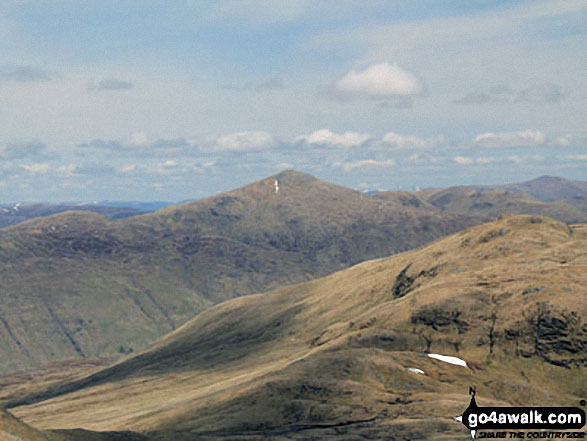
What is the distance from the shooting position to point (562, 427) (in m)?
131

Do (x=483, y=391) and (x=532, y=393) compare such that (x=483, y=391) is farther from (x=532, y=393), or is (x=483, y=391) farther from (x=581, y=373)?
(x=581, y=373)

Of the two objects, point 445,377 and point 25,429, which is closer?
point 25,429

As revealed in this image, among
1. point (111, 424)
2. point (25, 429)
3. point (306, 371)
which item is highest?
point (25, 429)

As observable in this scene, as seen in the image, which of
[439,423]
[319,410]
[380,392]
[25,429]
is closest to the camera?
[25,429]

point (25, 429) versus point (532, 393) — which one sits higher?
point (25, 429)

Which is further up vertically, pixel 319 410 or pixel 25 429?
pixel 25 429

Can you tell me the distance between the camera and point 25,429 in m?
113

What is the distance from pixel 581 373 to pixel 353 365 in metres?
68.6

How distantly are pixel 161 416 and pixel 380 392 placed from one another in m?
61.3

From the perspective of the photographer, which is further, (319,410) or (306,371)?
(306,371)

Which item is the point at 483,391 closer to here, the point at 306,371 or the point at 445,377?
the point at 445,377

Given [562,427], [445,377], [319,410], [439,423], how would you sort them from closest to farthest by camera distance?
[562,427] → [439,423] → [319,410] → [445,377]

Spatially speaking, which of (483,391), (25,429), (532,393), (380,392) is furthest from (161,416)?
(532,393)

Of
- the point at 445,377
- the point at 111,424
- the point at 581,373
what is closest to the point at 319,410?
the point at 445,377
